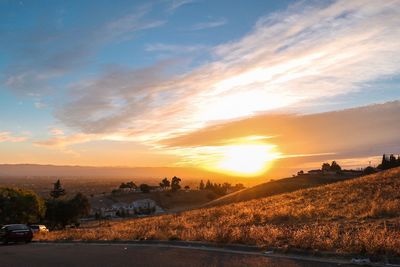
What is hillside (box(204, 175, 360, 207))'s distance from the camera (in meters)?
→ 71.1

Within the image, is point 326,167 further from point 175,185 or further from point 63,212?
point 63,212

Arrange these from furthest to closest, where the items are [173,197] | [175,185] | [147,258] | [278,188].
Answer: [175,185] < [173,197] < [278,188] < [147,258]

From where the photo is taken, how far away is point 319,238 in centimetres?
1355

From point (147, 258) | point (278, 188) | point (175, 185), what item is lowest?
point (147, 258)

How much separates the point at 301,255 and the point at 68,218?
65.5 metres

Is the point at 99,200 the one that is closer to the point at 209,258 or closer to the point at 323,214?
the point at 323,214

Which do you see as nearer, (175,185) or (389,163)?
(389,163)

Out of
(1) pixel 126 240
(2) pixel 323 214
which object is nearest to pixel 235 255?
(1) pixel 126 240

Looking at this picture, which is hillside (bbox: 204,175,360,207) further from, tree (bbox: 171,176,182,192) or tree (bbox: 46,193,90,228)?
tree (bbox: 171,176,182,192)

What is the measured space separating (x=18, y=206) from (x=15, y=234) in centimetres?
3302

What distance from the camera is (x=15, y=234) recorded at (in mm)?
26906

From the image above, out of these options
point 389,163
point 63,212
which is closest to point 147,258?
point 63,212

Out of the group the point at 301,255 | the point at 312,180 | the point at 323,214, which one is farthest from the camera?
the point at 312,180

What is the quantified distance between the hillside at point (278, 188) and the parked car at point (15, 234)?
43194 millimetres
